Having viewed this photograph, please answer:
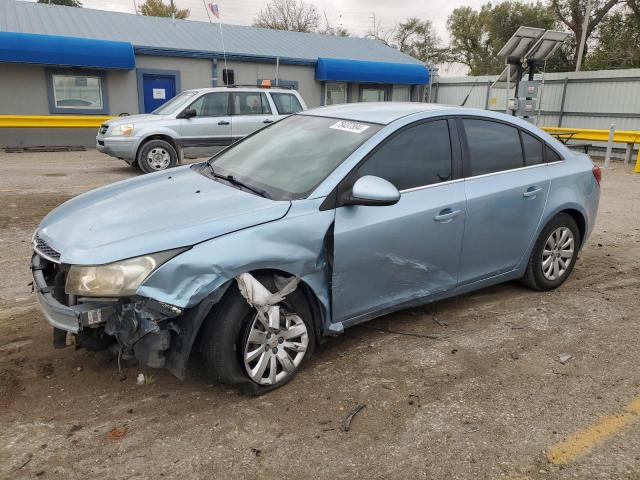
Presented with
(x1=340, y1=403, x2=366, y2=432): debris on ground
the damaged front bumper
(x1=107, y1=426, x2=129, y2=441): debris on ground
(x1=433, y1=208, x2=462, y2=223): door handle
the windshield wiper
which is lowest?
(x1=107, y1=426, x2=129, y2=441): debris on ground

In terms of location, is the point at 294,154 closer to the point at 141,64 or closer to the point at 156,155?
the point at 156,155

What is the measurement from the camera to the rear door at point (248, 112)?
1119 centimetres

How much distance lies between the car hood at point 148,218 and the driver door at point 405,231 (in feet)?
1.78

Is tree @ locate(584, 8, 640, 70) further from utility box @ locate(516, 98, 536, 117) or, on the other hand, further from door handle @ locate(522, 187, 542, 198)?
door handle @ locate(522, 187, 542, 198)

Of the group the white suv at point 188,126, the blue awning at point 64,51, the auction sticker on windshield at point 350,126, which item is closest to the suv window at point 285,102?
the white suv at point 188,126

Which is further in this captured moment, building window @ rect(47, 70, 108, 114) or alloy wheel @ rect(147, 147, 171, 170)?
building window @ rect(47, 70, 108, 114)

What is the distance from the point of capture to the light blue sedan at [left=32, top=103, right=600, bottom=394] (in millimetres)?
2756

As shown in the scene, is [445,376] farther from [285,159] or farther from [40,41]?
[40,41]

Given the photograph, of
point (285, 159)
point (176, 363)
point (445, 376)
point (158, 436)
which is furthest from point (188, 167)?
point (445, 376)

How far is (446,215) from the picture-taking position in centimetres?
371

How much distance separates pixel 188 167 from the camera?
430 cm

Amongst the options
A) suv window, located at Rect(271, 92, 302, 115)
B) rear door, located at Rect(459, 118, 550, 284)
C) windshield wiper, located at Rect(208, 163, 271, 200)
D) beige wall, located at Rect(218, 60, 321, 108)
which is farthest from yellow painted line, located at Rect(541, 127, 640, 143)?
windshield wiper, located at Rect(208, 163, 271, 200)

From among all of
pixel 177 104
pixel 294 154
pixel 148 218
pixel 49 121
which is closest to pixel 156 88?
pixel 49 121

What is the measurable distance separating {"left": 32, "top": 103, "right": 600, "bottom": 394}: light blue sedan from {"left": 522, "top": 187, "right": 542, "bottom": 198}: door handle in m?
0.02
